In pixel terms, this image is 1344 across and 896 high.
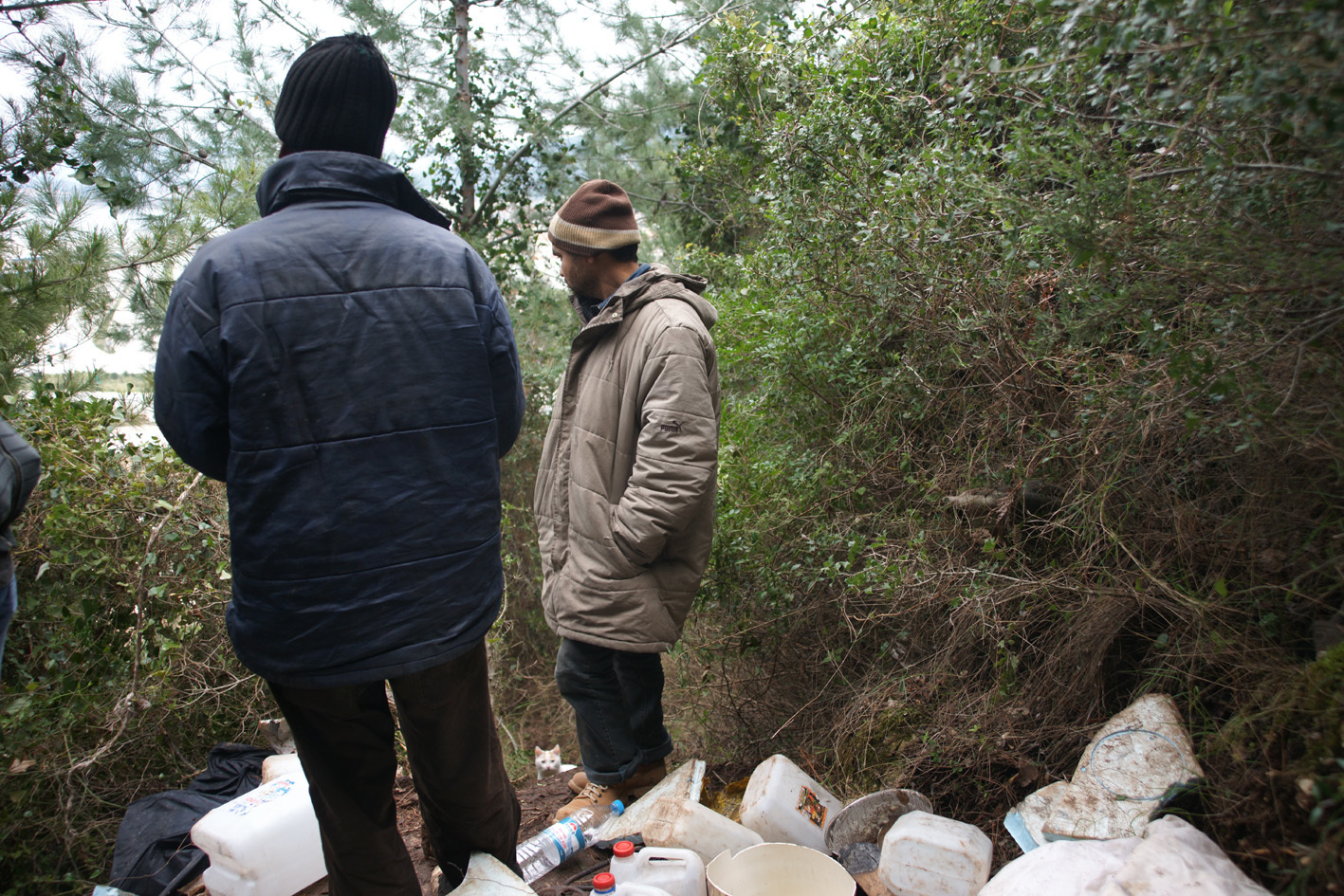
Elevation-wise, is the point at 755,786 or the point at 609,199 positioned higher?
the point at 609,199

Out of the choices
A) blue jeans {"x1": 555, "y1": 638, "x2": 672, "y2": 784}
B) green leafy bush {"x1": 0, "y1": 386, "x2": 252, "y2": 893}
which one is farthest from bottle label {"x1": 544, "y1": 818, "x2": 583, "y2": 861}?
green leafy bush {"x1": 0, "y1": 386, "x2": 252, "y2": 893}

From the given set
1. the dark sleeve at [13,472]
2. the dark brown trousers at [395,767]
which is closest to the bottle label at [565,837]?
the dark brown trousers at [395,767]

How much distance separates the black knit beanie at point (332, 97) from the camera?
1.74 m

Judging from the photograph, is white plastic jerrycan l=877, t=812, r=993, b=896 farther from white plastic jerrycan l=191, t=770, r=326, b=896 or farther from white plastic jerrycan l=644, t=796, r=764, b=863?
white plastic jerrycan l=191, t=770, r=326, b=896

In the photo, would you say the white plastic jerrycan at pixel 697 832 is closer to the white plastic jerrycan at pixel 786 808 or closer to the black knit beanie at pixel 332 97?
the white plastic jerrycan at pixel 786 808

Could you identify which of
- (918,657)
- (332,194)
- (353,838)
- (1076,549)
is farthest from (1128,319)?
(353,838)

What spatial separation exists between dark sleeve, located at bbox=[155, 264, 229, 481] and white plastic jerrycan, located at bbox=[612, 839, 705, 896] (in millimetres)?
1458

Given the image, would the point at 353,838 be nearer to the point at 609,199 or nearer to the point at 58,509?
the point at 58,509

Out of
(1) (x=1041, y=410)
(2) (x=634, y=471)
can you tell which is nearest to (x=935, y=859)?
(2) (x=634, y=471)

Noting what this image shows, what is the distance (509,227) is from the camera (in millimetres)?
5793

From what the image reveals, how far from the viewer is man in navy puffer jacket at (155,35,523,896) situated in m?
1.57

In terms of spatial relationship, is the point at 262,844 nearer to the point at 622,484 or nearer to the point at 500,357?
the point at 622,484

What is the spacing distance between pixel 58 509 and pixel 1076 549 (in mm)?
3204

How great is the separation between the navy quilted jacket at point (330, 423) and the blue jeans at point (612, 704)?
2.64 feet
